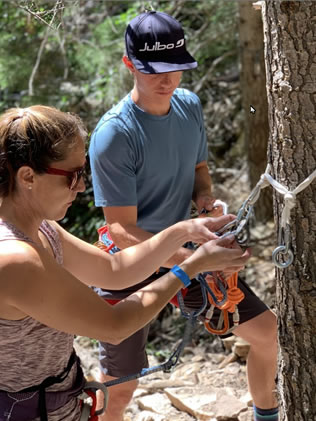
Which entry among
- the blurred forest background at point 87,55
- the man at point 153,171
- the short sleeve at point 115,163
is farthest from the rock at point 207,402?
the blurred forest background at point 87,55

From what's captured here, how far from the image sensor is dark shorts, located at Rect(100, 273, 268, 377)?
121 inches

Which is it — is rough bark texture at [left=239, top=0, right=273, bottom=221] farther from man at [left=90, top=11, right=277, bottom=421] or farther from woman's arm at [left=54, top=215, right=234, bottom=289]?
woman's arm at [left=54, top=215, right=234, bottom=289]

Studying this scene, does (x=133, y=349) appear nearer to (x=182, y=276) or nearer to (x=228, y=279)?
(x=228, y=279)

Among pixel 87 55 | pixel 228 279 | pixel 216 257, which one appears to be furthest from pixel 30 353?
pixel 87 55

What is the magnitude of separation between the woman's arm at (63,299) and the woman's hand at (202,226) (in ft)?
1.48

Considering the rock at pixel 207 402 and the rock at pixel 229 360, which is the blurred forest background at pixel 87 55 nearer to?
the rock at pixel 229 360

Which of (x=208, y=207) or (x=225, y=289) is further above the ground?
(x=208, y=207)

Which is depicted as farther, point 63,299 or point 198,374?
point 198,374

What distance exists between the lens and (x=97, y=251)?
2.48 meters

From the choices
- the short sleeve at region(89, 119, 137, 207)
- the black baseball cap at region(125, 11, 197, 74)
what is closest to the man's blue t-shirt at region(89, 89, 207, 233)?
the short sleeve at region(89, 119, 137, 207)

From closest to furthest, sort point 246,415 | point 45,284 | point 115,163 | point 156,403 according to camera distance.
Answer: point 45,284 < point 115,163 < point 246,415 < point 156,403

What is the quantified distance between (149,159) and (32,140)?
3.43 ft

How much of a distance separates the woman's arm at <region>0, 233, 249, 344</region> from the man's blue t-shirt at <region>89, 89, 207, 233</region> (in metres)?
0.93

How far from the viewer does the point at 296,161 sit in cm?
224
